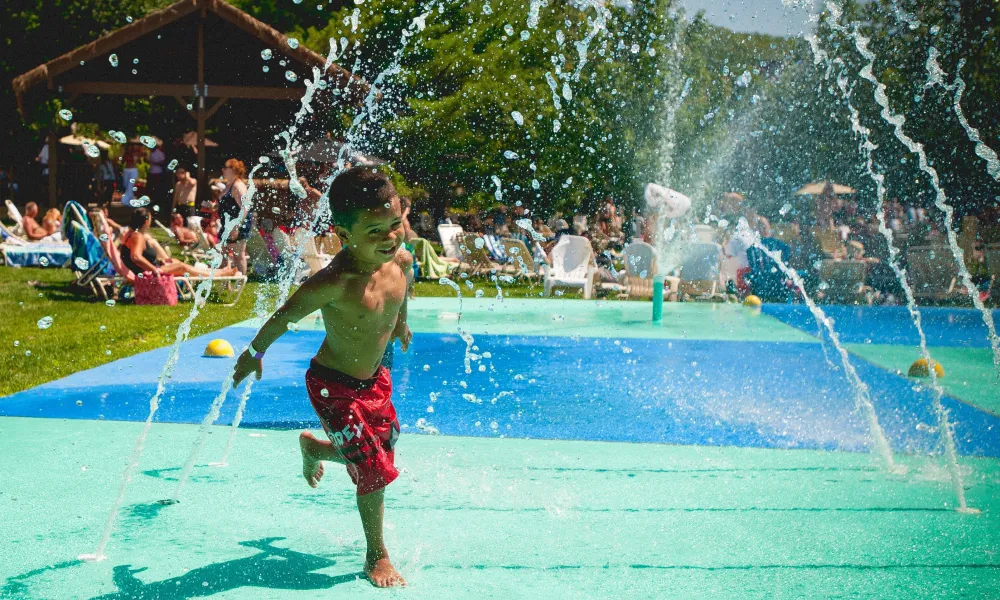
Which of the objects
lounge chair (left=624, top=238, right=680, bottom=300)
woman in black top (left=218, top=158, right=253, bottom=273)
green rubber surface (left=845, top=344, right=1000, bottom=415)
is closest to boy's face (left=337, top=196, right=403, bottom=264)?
green rubber surface (left=845, top=344, right=1000, bottom=415)

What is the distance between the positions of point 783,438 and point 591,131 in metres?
18.1

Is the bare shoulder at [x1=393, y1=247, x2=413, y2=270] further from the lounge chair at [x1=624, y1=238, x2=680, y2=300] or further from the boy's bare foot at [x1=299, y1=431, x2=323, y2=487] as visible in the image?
the lounge chair at [x1=624, y1=238, x2=680, y2=300]

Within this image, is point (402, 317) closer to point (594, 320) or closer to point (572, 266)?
point (594, 320)

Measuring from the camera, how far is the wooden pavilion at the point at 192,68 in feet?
62.5

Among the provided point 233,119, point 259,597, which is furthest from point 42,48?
point 259,597

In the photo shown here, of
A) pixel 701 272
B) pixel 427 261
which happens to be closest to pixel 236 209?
pixel 427 261

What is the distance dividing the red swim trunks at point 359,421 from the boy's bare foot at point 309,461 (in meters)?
0.34

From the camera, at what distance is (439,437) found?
18.9 feet

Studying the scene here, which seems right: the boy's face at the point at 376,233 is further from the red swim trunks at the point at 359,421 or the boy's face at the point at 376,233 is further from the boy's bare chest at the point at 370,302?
the red swim trunks at the point at 359,421

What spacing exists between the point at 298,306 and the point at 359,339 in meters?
0.26

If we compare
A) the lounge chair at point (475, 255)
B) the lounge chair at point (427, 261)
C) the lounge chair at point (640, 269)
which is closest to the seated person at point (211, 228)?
the lounge chair at point (427, 261)

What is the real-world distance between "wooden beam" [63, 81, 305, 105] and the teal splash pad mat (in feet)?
52.2

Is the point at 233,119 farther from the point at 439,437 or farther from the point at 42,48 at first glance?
the point at 439,437

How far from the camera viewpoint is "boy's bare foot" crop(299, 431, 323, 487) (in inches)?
151
